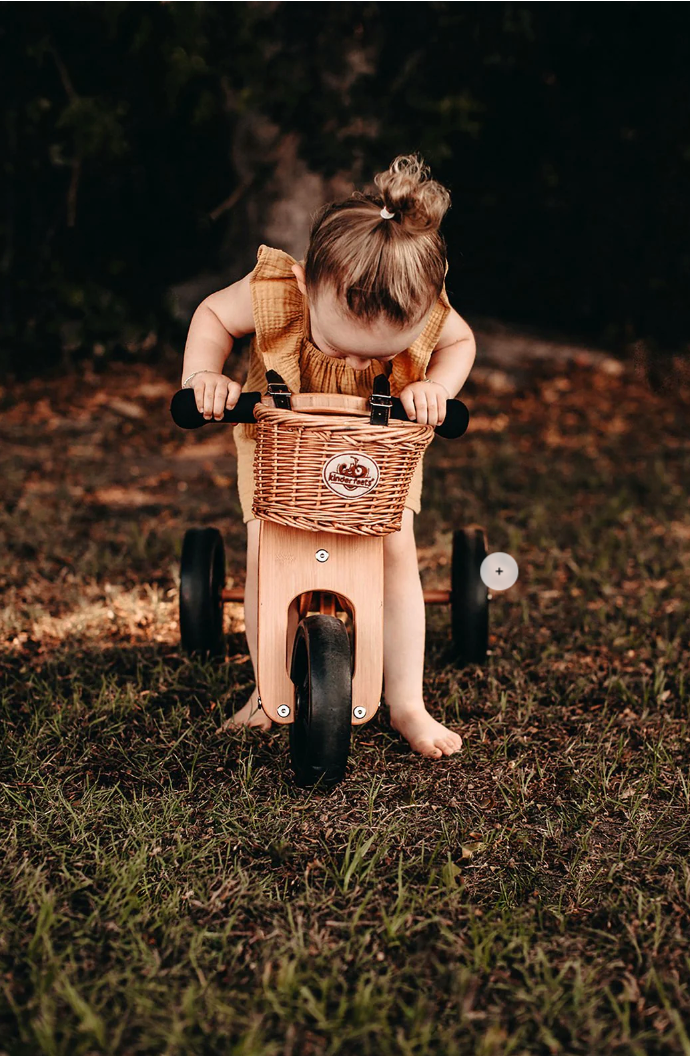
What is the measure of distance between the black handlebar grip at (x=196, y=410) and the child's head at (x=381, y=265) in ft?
0.77

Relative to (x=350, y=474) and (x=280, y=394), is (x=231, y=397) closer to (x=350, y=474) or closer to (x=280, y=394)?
(x=280, y=394)

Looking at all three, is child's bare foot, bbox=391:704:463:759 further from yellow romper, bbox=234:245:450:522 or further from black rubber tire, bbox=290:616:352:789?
yellow romper, bbox=234:245:450:522

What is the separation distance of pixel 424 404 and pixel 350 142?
3.95 meters

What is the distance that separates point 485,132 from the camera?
293 inches

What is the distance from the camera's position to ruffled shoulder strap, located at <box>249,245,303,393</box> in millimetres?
2469

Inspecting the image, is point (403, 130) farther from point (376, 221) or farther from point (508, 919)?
point (508, 919)

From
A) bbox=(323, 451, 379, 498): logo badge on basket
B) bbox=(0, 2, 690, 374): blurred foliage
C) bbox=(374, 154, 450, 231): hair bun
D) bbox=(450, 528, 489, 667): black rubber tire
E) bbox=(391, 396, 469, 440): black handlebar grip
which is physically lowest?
bbox=(450, 528, 489, 667): black rubber tire

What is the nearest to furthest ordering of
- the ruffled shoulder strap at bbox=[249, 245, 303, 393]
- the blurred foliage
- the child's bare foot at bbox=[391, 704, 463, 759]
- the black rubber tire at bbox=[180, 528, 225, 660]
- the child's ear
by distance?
the child's ear → the ruffled shoulder strap at bbox=[249, 245, 303, 393] → the child's bare foot at bbox=[391, 704, 463, 759] → the black rubber tire at bbox=[180, 528, 225, 660] → the blurred foliage

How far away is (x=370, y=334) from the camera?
2.23m

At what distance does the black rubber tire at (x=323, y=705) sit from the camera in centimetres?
228

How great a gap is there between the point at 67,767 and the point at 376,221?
4.77 feet

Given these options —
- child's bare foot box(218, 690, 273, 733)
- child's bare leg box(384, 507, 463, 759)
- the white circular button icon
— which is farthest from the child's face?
child's bare foot box(218, 690, 273, 733)

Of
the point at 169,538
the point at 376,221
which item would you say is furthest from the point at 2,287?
the point at 376,221

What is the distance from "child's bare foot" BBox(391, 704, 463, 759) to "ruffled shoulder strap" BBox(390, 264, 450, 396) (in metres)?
0.87
